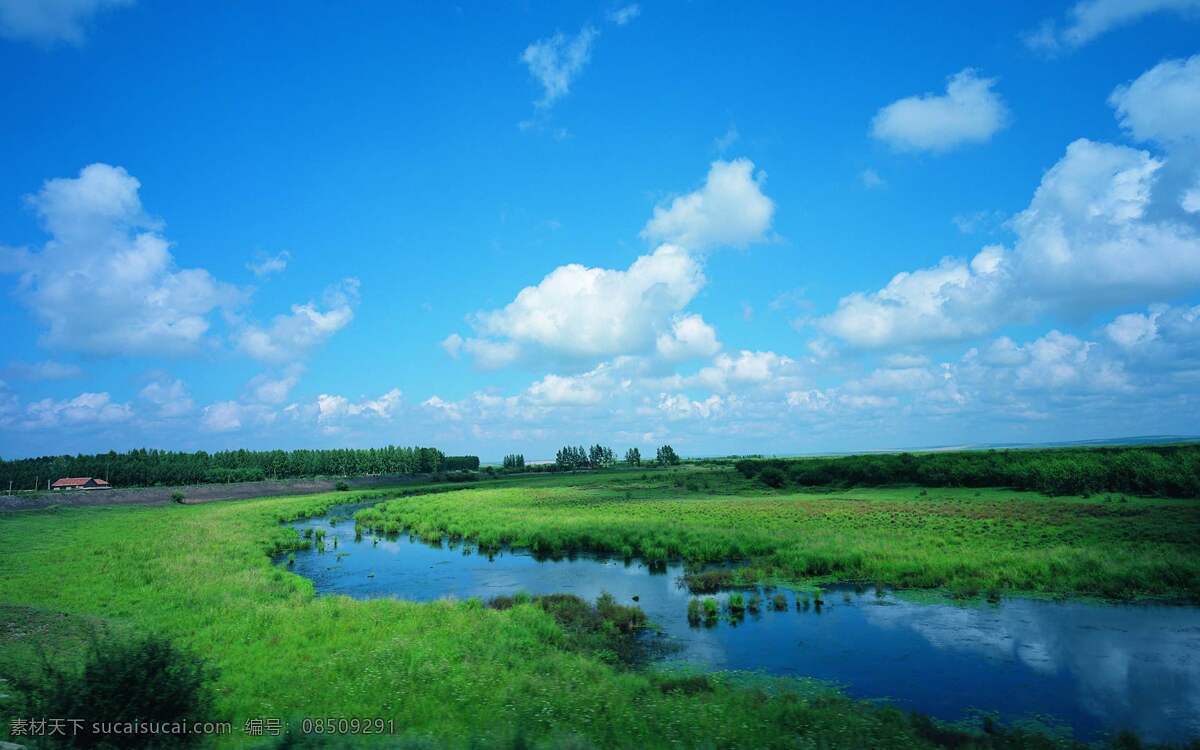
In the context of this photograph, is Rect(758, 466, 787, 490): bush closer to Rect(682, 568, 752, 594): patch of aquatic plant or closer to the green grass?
the green grass

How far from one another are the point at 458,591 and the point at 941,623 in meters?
20.9

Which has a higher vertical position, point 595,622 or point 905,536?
point 905,536

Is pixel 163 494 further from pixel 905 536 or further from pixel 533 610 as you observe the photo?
pixel 905 536

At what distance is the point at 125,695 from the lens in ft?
32.5

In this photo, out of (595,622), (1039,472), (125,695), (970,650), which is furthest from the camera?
(1039,472)

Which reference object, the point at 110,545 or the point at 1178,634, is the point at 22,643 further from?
the point at 1178,634

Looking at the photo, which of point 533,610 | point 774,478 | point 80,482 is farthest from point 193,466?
point 533,610

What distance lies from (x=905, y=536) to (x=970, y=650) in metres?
17.6

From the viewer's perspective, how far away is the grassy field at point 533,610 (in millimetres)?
12625

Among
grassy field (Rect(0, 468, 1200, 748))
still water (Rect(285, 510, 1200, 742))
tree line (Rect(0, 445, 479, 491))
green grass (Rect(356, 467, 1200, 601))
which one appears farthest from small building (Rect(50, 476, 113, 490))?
still water (Rect(285, 510, 1200, 742))

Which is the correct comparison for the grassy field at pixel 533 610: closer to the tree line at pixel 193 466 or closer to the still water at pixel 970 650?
the still water at pixel 970 650

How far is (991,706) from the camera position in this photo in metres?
14.9

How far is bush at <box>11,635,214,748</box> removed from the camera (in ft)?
30.9

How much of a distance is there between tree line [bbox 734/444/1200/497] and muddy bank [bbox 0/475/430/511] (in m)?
85.5
